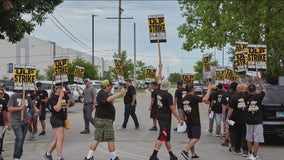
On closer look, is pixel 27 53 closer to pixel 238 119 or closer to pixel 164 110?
pixel 238 119

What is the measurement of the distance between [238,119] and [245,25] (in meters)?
18.1

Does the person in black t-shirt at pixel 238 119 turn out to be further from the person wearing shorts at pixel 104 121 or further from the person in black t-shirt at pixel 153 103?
the person wearing shorts at pixel 104 121

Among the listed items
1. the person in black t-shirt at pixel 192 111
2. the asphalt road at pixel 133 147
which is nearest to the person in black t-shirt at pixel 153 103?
the asphalt road at pixel 133 147

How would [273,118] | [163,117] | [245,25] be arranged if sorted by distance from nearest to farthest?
[163,117] < [273,118] < [245,25]

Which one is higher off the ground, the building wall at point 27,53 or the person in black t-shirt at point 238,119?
the building wall at point 27,53

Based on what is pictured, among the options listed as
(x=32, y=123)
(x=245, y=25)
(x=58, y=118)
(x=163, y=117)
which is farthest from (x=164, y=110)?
(x=245, y=25)

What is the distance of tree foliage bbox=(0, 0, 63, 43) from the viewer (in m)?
15.2

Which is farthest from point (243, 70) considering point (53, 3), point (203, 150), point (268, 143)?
point (53, 3)

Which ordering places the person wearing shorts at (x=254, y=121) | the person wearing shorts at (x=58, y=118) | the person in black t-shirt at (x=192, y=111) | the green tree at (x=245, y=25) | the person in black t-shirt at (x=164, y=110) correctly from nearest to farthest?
the person wearing shorts at (x=58, y=118) < the person in black t-shirt at (x=164, y=110) < the person in black t-shirt at (x=192, y=111) < the person wearing shorts at (x=254, y=121) < the green tree at (x=245, y=25)

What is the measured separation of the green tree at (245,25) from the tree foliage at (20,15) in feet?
48.7

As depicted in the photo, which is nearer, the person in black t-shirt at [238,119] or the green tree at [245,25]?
the person in black t-shirt at [238,119]

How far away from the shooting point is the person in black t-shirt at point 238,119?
37.7 ft

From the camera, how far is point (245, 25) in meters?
28.9

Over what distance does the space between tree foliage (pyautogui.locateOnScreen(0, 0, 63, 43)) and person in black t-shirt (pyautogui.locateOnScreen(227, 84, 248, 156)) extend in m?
7.57
